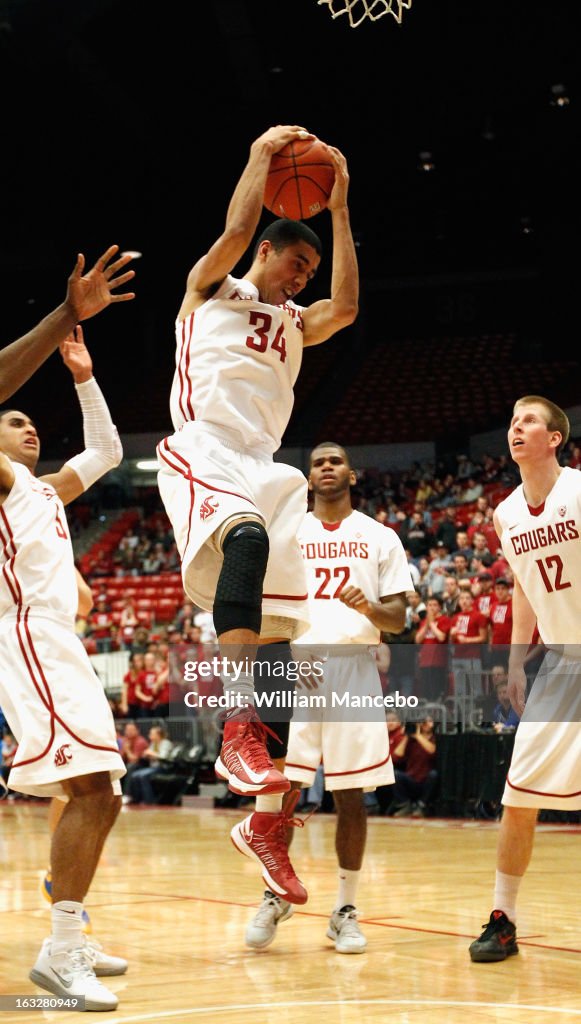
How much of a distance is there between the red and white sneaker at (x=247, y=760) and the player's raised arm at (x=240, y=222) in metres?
1.55

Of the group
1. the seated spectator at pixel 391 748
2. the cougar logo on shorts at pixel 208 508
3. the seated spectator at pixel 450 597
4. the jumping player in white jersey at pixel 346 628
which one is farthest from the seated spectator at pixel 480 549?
the cougar logo on shorts at pixel 208 508

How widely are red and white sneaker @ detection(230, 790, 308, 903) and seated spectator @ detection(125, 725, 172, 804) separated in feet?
35.0

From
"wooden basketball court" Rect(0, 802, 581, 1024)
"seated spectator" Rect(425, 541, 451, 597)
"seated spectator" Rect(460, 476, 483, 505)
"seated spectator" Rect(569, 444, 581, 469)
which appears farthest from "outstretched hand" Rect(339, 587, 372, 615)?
"seated spectator" Rect(460, 476, 483, 505)

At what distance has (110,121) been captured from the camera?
20.2m

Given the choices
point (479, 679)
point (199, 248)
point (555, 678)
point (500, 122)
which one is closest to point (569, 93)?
point (500, 122)

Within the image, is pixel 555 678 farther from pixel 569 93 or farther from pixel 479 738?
pixel 569 93

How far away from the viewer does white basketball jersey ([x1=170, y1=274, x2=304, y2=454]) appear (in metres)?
4.31

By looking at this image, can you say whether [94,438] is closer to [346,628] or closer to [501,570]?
[346,628]

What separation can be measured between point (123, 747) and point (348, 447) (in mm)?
10170

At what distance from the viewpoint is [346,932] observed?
5379mm

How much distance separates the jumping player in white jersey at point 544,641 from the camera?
16.6 ft

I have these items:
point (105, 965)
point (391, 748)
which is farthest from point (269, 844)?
point (391, 748)

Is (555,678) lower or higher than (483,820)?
higher

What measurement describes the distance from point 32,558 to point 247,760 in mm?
1552
